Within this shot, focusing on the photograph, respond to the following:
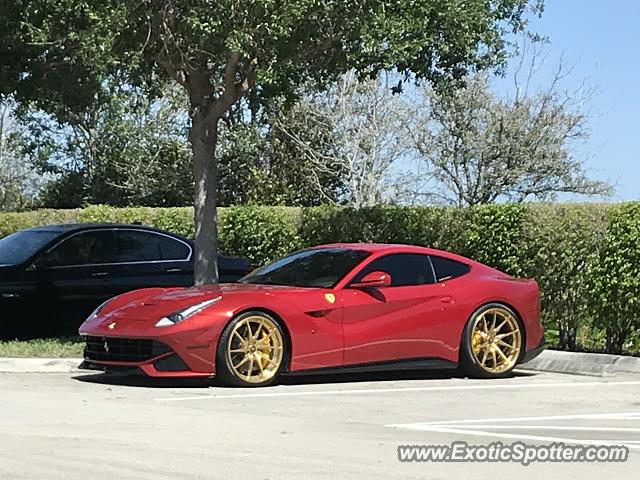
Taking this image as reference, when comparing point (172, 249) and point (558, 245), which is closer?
point (558, 245)

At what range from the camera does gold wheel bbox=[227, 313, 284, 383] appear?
1044cm

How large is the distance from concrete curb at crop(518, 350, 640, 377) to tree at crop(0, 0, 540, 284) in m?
3.72

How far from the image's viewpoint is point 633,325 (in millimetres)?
13211

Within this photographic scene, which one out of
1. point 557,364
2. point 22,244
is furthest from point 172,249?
point 557,364

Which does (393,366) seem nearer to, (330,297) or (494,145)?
(330,297)

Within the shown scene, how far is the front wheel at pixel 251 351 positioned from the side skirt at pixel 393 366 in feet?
0.89

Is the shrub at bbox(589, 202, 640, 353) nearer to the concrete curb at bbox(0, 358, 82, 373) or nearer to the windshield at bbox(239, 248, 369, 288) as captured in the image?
the windshield at bbox(239, 248, 369, 288)

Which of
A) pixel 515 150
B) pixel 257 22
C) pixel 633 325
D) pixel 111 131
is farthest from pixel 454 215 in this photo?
pixel 111 131

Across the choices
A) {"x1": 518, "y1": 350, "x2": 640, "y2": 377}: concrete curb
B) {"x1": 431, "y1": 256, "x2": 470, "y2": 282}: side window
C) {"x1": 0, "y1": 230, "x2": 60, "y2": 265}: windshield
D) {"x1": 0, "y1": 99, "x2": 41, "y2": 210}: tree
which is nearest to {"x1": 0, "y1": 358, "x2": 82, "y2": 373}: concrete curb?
{"x1": 0, "y1": 230, "x2": 60, "y2": 265}: windshield

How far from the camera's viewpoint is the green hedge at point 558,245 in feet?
43.2

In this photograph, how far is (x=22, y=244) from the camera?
47.3 ft

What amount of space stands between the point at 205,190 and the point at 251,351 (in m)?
4.23

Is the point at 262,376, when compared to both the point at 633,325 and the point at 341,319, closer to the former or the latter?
the point at 341,319

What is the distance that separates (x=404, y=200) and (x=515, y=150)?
3479 millimetres
